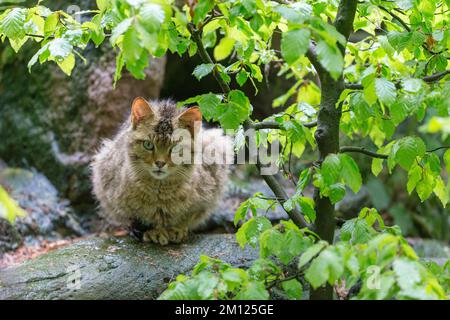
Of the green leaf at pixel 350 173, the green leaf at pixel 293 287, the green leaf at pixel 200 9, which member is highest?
the green leaf at pixel 200 9

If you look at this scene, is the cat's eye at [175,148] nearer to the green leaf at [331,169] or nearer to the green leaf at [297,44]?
the green leaf at [331,169]

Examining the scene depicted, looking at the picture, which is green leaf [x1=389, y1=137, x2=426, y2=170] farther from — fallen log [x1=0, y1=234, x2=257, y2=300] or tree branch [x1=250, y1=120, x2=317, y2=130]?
fallen log [x1=0, y1=234, x2=257, y2=300]

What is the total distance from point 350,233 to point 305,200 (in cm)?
27

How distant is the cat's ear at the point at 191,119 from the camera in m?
3.76

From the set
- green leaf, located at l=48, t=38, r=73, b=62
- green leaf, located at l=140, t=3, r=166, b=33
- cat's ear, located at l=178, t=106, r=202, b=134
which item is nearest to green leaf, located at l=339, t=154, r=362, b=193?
green leaf, located at l=140, t=3, r=166, b=33

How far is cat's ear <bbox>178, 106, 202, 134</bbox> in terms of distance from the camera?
3.76 m

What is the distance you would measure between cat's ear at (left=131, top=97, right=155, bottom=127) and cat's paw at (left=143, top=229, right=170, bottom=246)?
847mm

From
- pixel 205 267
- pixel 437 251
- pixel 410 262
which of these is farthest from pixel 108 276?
pixel 437 251

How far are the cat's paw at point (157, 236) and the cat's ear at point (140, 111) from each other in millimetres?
847

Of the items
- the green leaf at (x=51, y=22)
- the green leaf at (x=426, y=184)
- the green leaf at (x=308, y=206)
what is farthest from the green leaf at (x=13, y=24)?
the green leaf at (x=426, y=184)

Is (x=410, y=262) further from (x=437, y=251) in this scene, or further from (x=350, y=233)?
(x=437, y=251)

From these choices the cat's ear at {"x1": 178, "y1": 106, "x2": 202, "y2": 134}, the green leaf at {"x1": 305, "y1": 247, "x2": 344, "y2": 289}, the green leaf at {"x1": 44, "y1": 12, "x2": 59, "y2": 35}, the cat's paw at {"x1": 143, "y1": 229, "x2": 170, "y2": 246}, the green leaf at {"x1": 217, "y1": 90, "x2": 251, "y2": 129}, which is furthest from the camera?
the cat's paw at {"x1": 143, "y1": 229, "x2": 170, "y2": 246}

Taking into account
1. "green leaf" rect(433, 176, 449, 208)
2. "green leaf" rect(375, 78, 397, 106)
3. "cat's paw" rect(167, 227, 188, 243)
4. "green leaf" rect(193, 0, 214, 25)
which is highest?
"green leaf" rect(193, 0, 214, 25)

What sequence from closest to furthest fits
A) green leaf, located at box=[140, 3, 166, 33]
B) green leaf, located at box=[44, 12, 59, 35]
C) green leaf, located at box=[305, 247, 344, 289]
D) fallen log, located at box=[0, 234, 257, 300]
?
green leaf, located at box=[140, 3, 166, 33] < green leaf, located at box=[305, 247, 344, 289] < green leaf, located at box=[44, 12, 59, 35] < fallen log, located at box=[0, 234, 257, 300]
